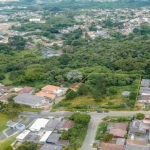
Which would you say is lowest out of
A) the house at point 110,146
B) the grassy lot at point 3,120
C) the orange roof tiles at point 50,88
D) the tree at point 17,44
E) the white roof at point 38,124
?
the grassy lot at point 3,120

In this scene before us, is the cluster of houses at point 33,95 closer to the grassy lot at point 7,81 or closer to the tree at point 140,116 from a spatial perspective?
the grassy lot at point 7,81

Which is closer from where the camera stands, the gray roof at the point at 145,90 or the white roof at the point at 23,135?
the white roof at the point at 23,135

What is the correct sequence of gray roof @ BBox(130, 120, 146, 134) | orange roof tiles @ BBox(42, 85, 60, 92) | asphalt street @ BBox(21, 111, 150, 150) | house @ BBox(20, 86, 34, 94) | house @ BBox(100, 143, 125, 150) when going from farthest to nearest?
house @ BBox(20, 86, 34, 94) → orange roof tiles @ BBox(42, 85, 60, 92) → asphalt street @ BBox(21, 111, 150, 150) → gray roof @ BBox(130, 120, 146, 134) → house @ BBox(100, 143, 125, 150)

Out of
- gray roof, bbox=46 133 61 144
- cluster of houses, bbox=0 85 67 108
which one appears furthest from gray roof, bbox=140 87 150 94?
gray roof, bbox=46 133 61 144

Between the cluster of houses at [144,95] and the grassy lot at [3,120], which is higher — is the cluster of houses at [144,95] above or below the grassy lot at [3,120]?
above

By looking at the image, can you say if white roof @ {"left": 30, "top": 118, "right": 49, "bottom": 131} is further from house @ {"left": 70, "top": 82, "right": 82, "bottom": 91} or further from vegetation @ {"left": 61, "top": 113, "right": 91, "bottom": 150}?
house @ {"left": 70, "top": 82, "right": 82, "bottom": 91}

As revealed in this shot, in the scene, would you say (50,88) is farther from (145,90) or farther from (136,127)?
(136,127)

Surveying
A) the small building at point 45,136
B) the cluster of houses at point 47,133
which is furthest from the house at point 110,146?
the small building at point 45,136
